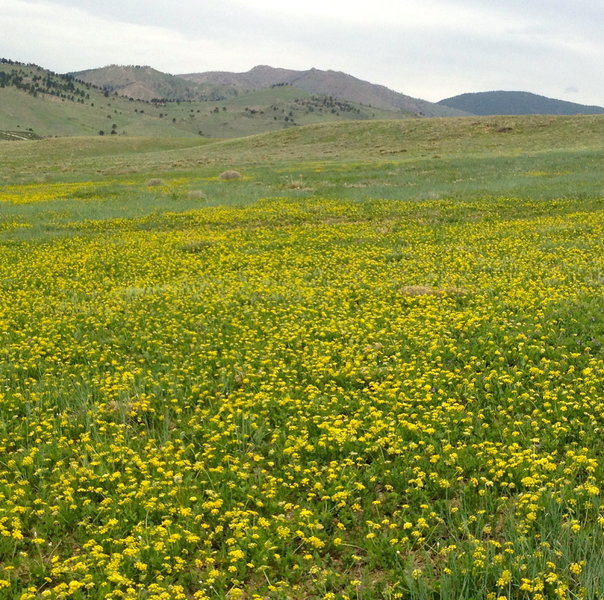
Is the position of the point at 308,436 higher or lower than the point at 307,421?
lower

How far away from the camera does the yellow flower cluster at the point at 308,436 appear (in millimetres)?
5438

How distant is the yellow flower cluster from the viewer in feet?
17.8

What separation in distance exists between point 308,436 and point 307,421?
31 cm

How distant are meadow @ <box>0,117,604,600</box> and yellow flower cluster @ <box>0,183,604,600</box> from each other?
0.04m

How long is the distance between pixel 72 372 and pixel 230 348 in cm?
305

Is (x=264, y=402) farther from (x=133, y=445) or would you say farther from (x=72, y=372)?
(x=72, y=372)

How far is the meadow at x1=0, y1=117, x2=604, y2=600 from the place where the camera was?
A: 547 centimetres

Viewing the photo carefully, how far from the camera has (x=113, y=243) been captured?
23.1 m

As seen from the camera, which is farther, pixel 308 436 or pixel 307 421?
pixel 307 421

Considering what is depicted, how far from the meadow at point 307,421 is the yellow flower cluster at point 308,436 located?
0.04m

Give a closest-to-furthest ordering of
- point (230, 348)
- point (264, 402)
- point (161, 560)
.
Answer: point (161, 560) → point (264, 402) → point (230, 348)

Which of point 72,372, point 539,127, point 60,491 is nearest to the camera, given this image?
point 60,491

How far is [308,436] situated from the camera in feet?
25.8

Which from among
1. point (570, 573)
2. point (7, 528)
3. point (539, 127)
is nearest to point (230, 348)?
point (7, 528)
